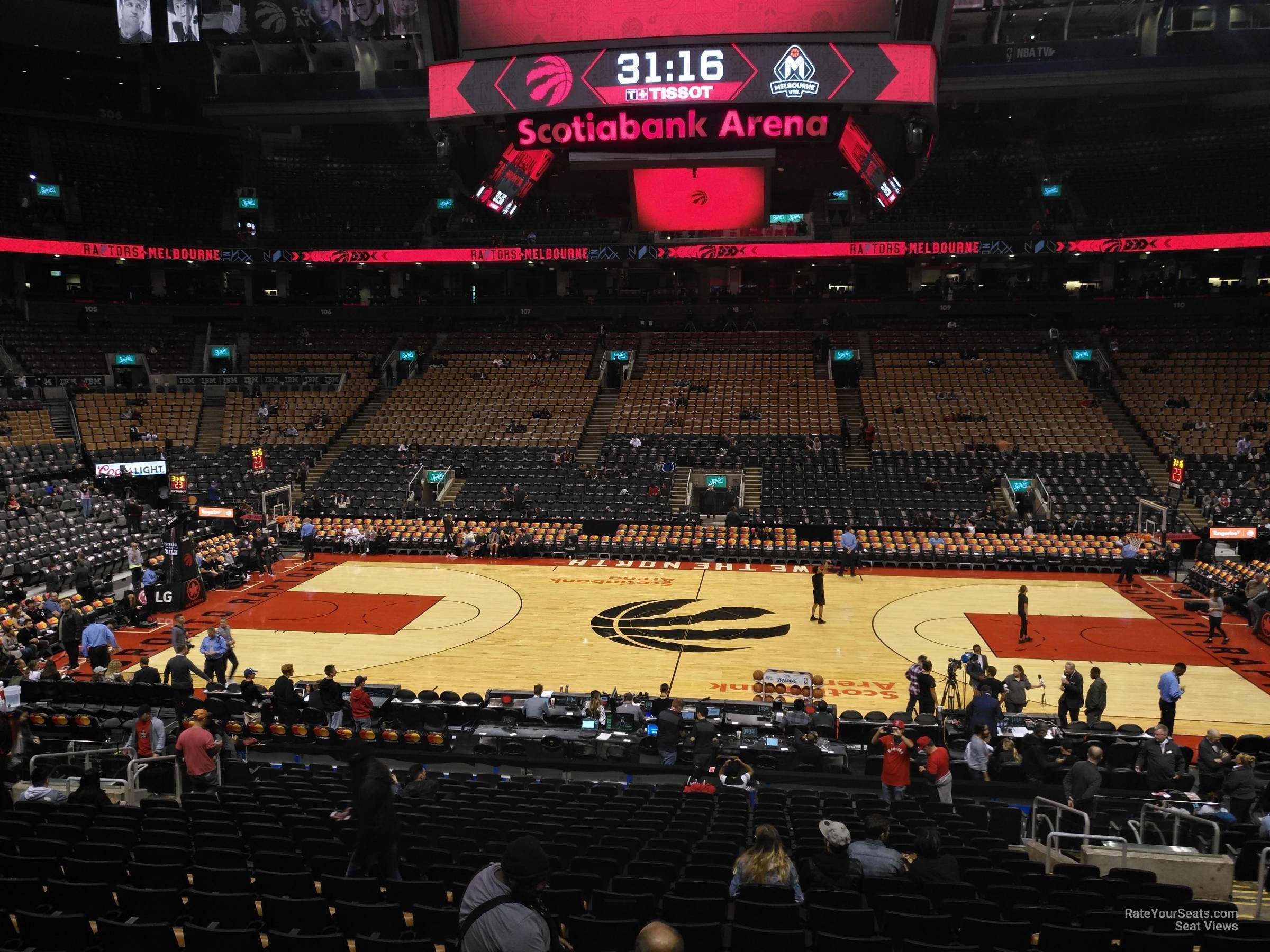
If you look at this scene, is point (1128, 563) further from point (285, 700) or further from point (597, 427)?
point (285, 700)

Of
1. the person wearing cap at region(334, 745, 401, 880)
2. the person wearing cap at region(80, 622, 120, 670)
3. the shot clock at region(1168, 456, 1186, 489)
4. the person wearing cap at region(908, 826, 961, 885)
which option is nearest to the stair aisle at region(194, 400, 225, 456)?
the person wearing cap at region(80, 622, 120, 670)

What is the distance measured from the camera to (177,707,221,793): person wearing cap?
34.4 feet

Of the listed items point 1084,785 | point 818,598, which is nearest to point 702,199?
point 818,598

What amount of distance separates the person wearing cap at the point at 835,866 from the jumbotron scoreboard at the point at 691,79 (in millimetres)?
14912

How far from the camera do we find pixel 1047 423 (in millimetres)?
35188

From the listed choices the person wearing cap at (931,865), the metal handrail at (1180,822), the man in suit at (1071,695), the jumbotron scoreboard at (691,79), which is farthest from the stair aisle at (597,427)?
the person wearing cap at (931,865)

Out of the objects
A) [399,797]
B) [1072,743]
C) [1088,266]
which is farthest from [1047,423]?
[399,797]

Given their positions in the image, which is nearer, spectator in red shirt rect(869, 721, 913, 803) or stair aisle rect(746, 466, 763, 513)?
spectator in red shirt rect(869, 721, 913, 803)

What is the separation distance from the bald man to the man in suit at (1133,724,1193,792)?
11.0 metres

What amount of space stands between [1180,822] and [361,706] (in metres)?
11.1

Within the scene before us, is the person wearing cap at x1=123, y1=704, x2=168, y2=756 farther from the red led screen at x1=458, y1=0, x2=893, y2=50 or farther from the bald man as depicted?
the red led screen at x1=458, y1=0, x2=893, y2=50

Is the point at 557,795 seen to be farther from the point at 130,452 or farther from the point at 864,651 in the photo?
the point at 130,452

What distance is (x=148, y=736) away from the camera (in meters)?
11.2

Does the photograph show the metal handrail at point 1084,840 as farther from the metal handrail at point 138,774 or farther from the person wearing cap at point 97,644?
the person wearing cap at point 97,644
